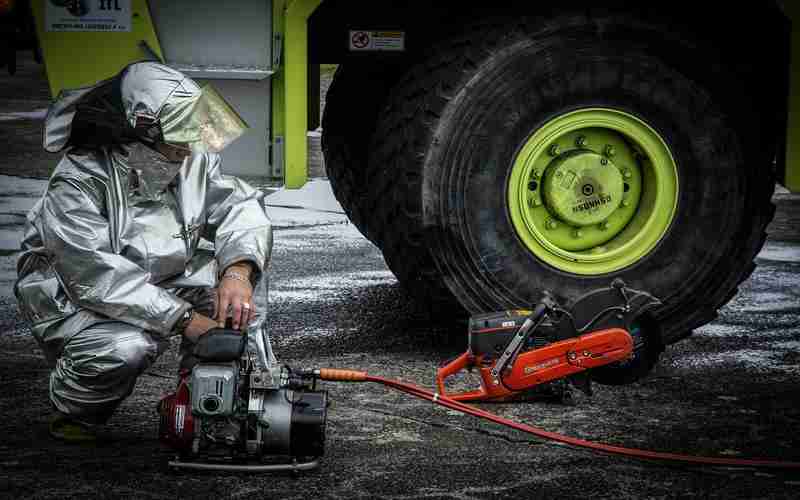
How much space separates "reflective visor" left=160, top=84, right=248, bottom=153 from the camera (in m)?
3.85

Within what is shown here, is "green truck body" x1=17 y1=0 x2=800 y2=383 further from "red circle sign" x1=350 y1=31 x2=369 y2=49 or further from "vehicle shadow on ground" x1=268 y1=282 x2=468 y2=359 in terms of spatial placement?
"vehicle shadow on ground" x1=268 y1=282 x2=468 y2=359

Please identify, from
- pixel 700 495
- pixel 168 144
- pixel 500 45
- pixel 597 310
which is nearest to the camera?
pixel 700 495

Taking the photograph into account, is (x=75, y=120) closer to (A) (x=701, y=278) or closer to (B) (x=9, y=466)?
(B) (x=9, y=466)

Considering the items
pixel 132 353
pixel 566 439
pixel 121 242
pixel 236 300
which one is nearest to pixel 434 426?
pixel 566 439

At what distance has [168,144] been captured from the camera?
3.91 m

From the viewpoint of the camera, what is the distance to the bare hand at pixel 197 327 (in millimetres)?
3846

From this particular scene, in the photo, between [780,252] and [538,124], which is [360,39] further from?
[780,252]

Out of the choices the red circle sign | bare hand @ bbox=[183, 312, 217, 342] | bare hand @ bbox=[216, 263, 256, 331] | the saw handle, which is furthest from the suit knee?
the red circle sign

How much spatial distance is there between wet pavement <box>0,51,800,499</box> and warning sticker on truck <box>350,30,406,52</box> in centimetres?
115

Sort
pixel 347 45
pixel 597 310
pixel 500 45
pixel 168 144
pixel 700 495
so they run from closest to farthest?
1. pixel 700 495
2. pixel 168 144
3. pixel 597 310
4. pixel 500 45
5. pixel 347 45

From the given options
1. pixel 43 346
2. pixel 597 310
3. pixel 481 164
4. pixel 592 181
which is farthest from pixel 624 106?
pixel 43 346

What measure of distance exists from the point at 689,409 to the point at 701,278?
89cm

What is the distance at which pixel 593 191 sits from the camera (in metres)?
5.09

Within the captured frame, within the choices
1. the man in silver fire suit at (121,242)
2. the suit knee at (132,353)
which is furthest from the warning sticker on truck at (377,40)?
the suit knee at (132,353)
